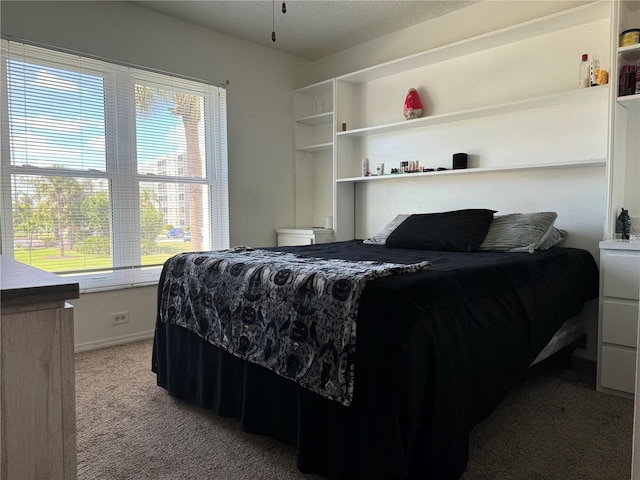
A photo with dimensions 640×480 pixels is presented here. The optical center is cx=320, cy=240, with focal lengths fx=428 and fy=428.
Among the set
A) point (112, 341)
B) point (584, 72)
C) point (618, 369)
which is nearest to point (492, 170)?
point (584, 72)

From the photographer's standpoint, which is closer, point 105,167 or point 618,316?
point 618,316

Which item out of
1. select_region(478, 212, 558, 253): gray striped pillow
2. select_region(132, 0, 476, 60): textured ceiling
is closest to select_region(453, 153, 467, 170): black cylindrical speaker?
select_region(478, 212, 558, 253): gray striped pillow

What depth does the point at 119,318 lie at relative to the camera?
3.30 m

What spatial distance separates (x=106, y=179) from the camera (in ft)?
10.6

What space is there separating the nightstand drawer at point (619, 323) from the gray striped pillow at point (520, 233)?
490 millimetres

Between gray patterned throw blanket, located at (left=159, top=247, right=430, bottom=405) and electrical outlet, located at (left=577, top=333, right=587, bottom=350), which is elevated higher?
gray patterned throw blanket, located at (left=159, top=247, right=430, bottom=405)

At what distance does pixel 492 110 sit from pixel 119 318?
3193 millimetres

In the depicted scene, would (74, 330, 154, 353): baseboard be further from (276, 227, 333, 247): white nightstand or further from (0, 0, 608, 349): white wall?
(276, 227, 333, 247): white nightstand

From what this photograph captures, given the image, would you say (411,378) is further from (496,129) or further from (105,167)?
(105,167)

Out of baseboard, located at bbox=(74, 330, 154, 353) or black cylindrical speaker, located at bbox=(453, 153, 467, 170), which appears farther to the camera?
black cylindrical speaker, located at bbox=(453, 153, 467, 170)

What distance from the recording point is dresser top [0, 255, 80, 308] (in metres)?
0.75

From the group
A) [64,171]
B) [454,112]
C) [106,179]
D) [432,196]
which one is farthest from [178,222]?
[454,112]

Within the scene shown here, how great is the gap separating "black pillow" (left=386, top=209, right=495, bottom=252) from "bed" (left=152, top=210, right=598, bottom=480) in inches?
20.8

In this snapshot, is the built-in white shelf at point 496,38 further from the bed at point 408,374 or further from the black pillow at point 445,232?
the bed at point 408,374
